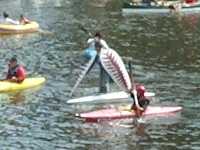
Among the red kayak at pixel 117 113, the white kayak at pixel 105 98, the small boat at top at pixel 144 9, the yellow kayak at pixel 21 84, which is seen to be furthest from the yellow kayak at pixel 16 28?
the red kayak at pixel 117 113

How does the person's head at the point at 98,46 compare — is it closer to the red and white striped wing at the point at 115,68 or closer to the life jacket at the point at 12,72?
the red and white striped wing at the point at 115,68

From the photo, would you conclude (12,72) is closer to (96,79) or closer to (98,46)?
(96,79)

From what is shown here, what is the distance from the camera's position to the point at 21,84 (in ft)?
110

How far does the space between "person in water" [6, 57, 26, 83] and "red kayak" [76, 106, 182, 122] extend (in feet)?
19.6

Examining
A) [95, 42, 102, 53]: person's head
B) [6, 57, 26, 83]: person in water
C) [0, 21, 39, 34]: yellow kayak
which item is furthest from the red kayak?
[0, 21, 39, 34]: yellow kayak

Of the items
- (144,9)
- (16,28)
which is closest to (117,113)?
(16,28)

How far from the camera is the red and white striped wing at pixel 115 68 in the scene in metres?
29.9

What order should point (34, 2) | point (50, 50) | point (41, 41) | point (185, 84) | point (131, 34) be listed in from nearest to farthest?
point (185, 84) → point (50, 50) → point (41, 41) → point (131, 34) → point (34, 2)

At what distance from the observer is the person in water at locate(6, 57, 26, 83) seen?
3331cm

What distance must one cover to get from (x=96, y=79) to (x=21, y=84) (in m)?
4.02

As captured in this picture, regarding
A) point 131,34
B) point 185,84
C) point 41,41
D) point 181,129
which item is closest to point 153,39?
point 131,34

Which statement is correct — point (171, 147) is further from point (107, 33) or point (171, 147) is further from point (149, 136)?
Answer: point (107, 33)

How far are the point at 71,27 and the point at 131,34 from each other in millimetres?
5887

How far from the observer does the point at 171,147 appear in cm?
2469
